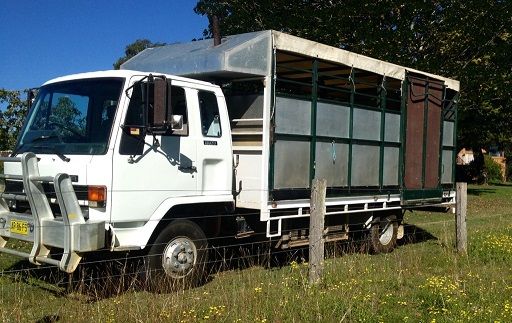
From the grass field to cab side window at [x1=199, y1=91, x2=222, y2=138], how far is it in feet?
6.17

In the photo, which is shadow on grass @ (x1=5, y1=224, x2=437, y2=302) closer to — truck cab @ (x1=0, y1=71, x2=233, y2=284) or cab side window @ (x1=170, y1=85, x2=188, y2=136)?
truck cab @ (x1=0, y1=71, x2=233, y2=284)

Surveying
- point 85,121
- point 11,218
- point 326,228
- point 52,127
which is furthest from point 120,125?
point 326,228

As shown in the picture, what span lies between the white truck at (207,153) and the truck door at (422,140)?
0.05 meters

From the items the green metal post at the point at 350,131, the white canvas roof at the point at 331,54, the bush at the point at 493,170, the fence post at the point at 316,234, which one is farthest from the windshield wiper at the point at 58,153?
the bush at the point at 493,170

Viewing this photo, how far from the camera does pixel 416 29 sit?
701 inches

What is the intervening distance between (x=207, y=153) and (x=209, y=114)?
1.77 feet

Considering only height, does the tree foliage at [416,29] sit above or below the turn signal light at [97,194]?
above

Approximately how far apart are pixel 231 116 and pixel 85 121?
2.20m

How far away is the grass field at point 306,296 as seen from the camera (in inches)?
209

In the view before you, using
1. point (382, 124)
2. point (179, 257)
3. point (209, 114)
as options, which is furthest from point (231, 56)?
point (382, 124)

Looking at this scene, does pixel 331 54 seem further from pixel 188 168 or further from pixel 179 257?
pixel 179 257

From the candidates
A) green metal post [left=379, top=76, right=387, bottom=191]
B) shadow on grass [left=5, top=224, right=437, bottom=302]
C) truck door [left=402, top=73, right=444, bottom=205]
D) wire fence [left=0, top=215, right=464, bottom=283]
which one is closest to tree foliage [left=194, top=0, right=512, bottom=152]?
truck door [left=402, top=73, right=444, bottom=205]

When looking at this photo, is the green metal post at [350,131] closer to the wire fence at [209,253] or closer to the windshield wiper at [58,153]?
the wire fence at [209,253]

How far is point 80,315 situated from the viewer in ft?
17.2
